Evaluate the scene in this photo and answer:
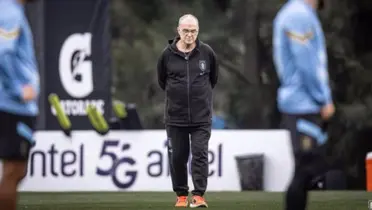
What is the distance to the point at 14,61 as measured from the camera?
31.8 feet

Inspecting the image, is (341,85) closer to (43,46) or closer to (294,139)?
(43,46)

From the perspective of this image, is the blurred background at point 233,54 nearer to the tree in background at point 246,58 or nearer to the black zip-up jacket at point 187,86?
the tree in background at point 246,58

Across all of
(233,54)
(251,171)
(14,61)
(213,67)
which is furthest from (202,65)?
(233,54)

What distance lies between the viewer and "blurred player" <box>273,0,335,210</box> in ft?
32.8

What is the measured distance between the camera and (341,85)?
3073 centimetres

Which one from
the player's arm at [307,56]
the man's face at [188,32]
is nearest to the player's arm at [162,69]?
the man's face at [188,32]

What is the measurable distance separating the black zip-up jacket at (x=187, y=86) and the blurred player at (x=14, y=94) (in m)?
4.49

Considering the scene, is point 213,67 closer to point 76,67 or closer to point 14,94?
point 14,94

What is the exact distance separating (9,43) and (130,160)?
1135 cm

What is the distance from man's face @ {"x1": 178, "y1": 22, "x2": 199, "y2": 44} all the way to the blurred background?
730 cm

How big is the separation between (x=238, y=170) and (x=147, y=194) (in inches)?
104

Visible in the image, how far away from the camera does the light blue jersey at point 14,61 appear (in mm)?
9625

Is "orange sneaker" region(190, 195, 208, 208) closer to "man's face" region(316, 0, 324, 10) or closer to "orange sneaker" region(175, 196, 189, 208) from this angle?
→ "orange sneaker" region(175, 196, 189, 208)

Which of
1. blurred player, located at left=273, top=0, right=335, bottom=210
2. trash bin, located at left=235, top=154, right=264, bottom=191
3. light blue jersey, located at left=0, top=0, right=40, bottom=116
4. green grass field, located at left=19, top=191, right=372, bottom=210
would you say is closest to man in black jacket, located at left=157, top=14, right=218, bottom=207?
green grass field, located at left=19, top=191, right=372, bottom=210
